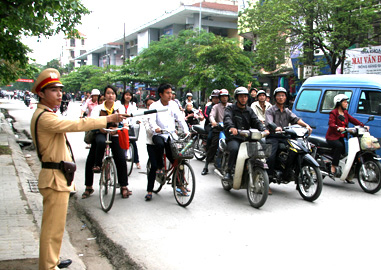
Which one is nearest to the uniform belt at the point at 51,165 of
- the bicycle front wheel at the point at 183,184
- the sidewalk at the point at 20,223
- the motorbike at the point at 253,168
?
the sidewalk at the point at 20,223

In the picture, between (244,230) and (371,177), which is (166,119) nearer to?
(244,230)

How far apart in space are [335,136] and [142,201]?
4048mm

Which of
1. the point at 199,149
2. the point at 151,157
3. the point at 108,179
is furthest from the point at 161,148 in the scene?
the point at 199,149

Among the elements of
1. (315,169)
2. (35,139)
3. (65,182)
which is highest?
(35,139)

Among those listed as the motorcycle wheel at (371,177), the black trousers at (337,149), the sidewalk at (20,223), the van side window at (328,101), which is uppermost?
the van side window at (328,101)

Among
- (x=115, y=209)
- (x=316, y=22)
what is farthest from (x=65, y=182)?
(x=316, y=22)

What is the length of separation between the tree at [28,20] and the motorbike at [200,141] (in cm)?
397

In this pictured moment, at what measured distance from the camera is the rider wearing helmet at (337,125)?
299 inches

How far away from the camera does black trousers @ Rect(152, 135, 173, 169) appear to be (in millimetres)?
6227

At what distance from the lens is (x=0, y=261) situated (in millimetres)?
3672

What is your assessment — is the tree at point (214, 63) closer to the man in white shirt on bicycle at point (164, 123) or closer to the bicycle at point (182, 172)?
the man in white shirt on bicycle at point (164, 123)

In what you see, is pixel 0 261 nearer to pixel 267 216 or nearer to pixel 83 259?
pixel 83 259

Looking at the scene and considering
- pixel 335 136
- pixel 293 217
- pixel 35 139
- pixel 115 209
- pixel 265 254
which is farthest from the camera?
pixel 335 136

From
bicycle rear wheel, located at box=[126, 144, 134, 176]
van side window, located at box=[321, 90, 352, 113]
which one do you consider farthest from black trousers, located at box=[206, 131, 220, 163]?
van side window, located at box=[321, 90, 352, 113]
